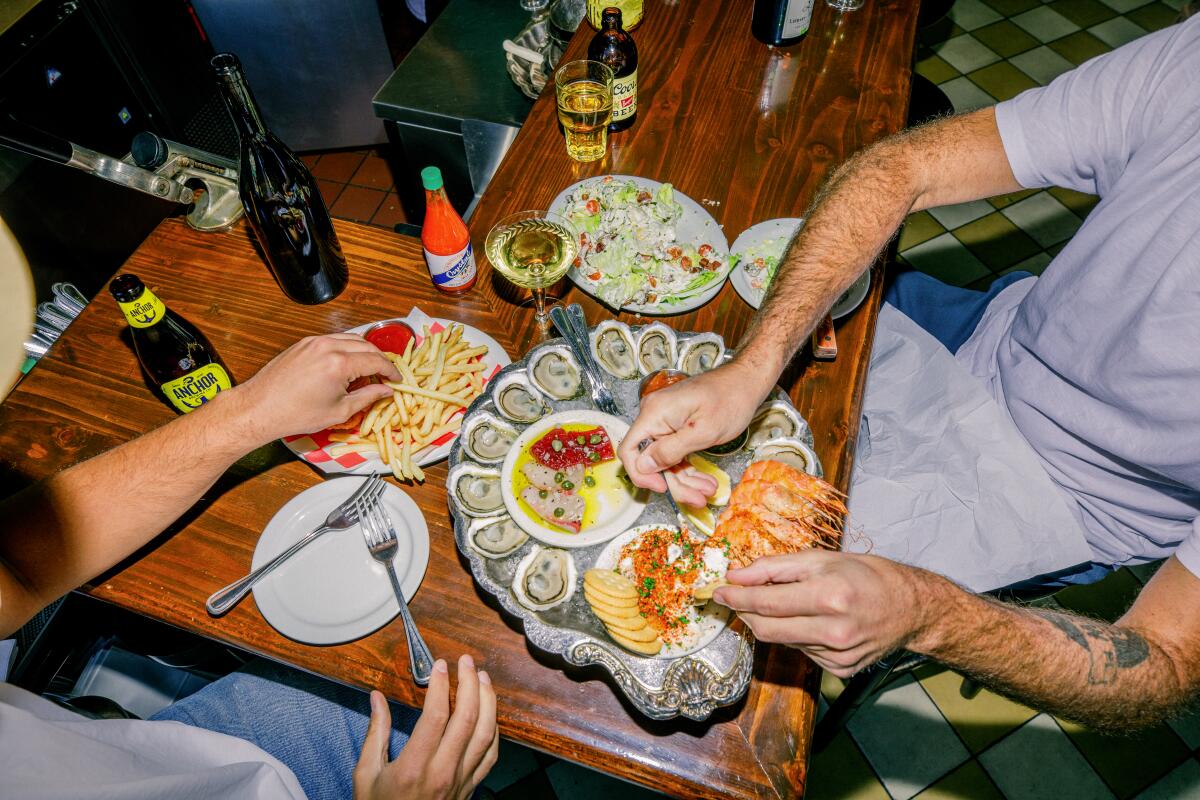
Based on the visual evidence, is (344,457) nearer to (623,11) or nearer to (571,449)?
(571,449)

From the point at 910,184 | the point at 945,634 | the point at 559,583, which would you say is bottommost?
the point at 945,634

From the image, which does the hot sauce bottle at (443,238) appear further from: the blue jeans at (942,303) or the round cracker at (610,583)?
the blue jeans at (942,303)

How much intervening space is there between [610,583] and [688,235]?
46.6 inches

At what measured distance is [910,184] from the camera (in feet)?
6.72

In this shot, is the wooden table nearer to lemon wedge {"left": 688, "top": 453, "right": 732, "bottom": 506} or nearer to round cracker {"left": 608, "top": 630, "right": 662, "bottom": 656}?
round cracker {"left": 608, "top": 630, "right": 662, "bottom": 656}

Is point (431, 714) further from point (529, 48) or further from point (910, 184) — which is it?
point (529, 48)

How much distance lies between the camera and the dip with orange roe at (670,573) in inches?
56.5

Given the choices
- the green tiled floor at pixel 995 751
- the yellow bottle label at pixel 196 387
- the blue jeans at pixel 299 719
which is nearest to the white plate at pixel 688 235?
the yellow bottle label at pixel 196 387

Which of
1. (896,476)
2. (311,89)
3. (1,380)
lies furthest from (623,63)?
(311,89)

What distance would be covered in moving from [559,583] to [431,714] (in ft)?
1.26

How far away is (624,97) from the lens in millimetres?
2307

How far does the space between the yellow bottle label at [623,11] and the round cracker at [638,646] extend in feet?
7.51

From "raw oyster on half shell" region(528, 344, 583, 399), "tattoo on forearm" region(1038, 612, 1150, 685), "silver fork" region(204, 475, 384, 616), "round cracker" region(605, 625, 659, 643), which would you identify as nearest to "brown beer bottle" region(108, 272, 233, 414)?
"silver fork" region(204, 475, 384, 616)

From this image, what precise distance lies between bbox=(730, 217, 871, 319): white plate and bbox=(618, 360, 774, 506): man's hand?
1.41ft
